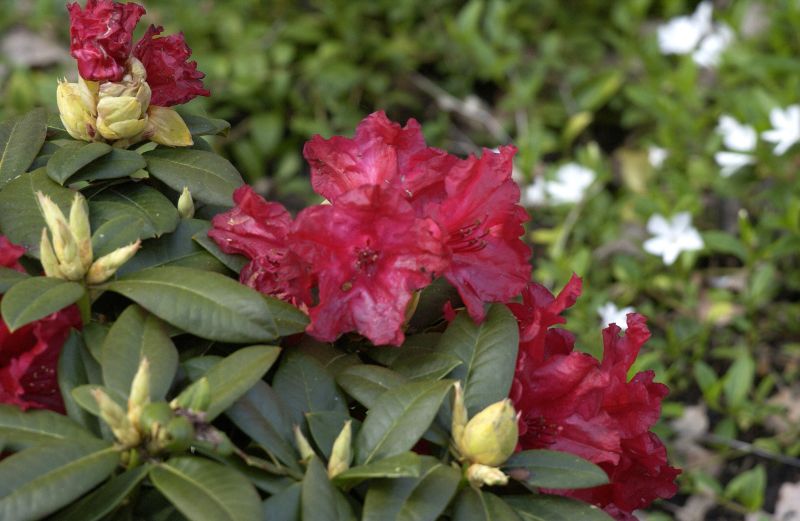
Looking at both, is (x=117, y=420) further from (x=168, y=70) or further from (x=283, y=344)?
(x=168, y=70)

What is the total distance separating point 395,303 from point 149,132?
1.50 ft

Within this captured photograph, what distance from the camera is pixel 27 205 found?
1229 mm

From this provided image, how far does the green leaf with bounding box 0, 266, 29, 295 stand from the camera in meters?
1.08

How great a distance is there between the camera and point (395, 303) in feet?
3.72

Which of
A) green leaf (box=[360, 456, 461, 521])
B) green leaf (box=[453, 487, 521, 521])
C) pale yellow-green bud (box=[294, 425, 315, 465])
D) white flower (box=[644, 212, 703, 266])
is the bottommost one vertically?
white flower (box=[644, 212, 703, 266])

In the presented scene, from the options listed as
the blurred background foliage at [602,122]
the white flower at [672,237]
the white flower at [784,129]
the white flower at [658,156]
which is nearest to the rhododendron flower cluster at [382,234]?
the blurred background foliage at [602,122]

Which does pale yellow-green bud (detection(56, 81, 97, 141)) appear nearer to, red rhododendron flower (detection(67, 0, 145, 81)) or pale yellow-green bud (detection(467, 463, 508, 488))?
red rhododendron flower (detection(67, 0, 145, 81))

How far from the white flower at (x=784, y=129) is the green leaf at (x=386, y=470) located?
202 centimetres

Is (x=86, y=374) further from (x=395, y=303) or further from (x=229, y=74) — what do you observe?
(x=229, y=74)

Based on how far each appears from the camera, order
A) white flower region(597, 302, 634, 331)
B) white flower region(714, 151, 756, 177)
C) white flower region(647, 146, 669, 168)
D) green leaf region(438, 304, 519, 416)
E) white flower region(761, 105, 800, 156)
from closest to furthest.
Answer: green leaf region(438, 304, 519, 416) < white flower region(597, 302, 634, 331) < white flower region(761, 105, 800, 156) < white flower region(714, 151, 756, 177) < white flower region(647, 146, 669, 168)

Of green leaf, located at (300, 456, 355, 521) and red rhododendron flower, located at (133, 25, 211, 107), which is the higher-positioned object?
red rhododendron flower, located at (133, 25, 211, 107)

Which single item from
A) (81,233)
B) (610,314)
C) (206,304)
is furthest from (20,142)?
(610,314)

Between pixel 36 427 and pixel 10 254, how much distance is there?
20cm

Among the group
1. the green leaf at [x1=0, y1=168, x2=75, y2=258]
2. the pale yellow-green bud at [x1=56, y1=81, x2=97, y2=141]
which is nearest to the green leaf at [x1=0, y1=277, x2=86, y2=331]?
the green leaf at [x1=0, y1=168, x2=75, y2=258]
